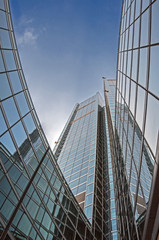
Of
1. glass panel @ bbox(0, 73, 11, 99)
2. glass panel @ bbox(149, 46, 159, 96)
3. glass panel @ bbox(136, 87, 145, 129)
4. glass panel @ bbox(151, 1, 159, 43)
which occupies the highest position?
glass panel @ bbox(151, 1, 159, 43)

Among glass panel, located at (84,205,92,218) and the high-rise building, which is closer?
glass panel, located at (84,205,92,218)

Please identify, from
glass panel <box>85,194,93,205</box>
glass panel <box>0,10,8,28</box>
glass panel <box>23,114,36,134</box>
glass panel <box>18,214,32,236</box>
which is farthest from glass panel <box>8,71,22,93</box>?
glass panel <box>85,194,93,205</box>

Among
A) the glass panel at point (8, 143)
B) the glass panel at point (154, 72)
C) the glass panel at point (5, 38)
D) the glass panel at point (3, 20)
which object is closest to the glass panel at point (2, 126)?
the glass panel at point (8, 143)

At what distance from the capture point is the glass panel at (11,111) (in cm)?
1355

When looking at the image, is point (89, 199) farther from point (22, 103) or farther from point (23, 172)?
point (22, 103)

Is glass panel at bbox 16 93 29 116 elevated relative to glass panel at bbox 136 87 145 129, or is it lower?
lower

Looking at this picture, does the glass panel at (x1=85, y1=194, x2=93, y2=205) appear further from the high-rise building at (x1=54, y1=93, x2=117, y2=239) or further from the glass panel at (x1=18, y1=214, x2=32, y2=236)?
the glass panel at (x1=18, y1=214, x2=32, y2=236)

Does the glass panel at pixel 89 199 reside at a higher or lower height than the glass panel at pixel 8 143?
lower

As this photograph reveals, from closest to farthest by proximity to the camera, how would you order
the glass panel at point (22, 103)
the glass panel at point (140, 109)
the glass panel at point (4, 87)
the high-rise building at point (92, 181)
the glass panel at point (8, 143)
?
the glass panel at point (140, 109)
the glass panel at point (8, 143)
the glass panel at point (4, 87)
the glass panel at point (22, 103)
the high-rise building at point (92, 181)

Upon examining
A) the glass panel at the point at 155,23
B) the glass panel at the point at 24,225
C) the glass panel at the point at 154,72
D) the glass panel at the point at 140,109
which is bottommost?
the glass panel at the point at 24,225

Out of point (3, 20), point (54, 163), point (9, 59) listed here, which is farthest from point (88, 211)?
point (3, 20)

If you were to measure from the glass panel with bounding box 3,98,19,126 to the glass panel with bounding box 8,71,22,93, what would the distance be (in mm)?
1522

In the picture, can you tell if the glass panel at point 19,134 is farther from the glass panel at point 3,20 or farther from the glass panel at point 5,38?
the glass panel at point 3,20

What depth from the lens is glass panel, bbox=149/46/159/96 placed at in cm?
745
